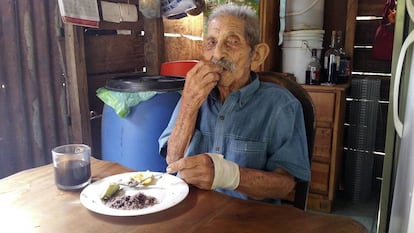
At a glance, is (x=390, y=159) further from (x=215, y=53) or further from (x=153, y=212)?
(x=153, y=212)

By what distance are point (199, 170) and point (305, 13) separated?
1879 mm

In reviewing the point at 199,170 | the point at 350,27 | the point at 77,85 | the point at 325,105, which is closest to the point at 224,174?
the point at 199,170

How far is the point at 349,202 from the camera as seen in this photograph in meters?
2.71

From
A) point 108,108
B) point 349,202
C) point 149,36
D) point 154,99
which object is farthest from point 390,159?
point 149,36

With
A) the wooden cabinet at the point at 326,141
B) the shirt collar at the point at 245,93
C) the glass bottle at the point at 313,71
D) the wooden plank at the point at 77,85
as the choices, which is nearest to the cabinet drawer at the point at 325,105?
the wooden cabinet at the point at 326,141

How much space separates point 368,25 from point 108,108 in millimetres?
2027

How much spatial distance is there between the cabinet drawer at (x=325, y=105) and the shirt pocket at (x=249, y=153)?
4.35 feet

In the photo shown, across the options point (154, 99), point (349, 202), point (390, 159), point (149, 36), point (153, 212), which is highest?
point (149, 36)

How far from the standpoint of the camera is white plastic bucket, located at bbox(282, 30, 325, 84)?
250cm

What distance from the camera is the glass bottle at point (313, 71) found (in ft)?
8.11

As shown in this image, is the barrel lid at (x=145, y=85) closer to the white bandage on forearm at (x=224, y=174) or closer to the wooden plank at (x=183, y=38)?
the wooden plank at (x=183, y=38)

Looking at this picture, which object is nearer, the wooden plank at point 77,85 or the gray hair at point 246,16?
the gray hair at point 246,16

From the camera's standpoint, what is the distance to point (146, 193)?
99cm

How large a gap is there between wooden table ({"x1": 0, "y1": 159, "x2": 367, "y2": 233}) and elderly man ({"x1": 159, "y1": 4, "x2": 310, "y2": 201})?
23cm
